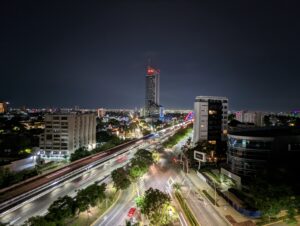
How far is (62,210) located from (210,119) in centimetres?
5104

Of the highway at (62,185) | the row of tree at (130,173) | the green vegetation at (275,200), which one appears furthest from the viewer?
the row of tree at (130,173)

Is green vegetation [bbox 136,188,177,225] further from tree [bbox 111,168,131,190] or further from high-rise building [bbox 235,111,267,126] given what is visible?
high-rise building [bbox 235,111,267,126]

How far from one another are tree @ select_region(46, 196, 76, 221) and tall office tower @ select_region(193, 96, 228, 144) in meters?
46.4

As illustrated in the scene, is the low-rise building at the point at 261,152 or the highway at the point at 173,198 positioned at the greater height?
the low-rise building at the point at 261,152

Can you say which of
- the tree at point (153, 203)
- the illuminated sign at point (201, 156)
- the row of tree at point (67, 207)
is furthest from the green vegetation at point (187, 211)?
the row of tree at point (67, 207)

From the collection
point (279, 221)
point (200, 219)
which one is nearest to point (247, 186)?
point (279, 221)

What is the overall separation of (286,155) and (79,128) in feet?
174

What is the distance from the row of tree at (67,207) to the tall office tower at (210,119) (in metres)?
42.0

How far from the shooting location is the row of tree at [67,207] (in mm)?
21336

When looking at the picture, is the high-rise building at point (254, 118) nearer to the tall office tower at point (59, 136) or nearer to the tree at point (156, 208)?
the tall office tower at point (59, 136)

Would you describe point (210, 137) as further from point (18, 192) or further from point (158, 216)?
point (18, 192)

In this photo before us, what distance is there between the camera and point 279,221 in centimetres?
2680

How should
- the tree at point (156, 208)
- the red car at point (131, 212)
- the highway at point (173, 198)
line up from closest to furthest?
the tree at point (156, 208)
the highway at point (173, 198)
the red car at point (131, 212)

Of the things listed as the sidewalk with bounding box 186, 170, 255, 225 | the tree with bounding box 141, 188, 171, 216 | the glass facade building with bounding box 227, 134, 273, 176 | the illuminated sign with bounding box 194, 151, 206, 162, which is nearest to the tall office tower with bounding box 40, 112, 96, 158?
the sidewalk with bounding box 186, 170, 255, 225
